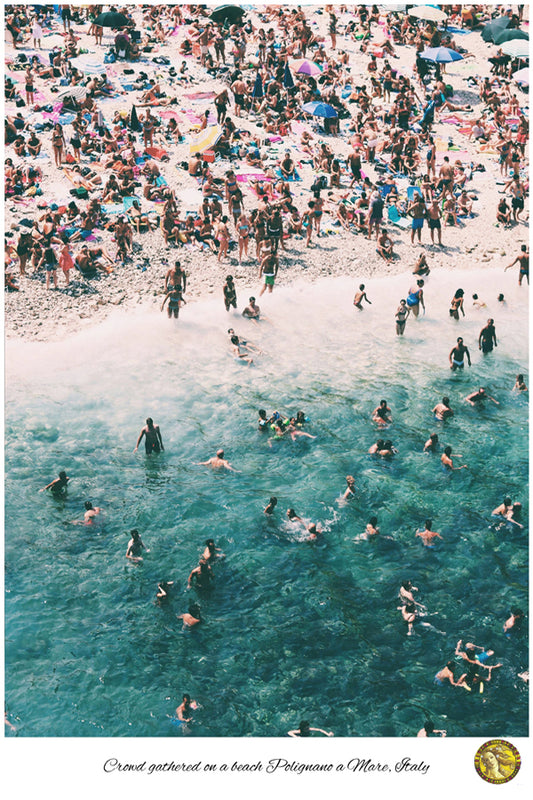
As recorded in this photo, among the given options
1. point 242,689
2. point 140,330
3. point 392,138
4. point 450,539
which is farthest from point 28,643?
point 392,138

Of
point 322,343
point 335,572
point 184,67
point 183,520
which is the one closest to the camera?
point 335,572

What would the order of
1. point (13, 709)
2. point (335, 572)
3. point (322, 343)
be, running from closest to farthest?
point (13, 709), point (335, 572), point (322, 343)

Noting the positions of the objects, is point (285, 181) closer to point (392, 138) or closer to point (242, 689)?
point (392, 138)

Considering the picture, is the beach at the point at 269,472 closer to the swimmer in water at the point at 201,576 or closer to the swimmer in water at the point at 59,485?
the swimmer in water at the point at 201,576

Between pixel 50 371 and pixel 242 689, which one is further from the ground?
pixel 50 371

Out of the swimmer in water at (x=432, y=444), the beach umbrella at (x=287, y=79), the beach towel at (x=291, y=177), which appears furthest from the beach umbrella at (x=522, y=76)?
the swimmer in water at (x=432, y=444)

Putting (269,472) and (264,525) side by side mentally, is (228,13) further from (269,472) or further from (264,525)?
(264,525)

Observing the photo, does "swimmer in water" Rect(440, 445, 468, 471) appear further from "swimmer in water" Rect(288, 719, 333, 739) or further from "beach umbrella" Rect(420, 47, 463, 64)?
"beach umbrella" Rect(420, 47, 463, 64)
